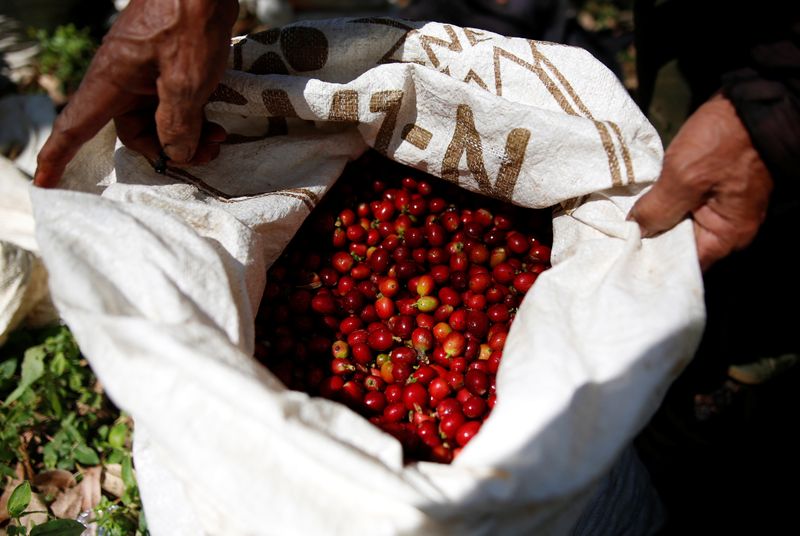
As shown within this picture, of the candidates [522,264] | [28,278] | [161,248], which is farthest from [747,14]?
[28,278]

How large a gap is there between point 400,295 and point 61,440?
168 centimetres

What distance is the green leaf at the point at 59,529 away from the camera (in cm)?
208

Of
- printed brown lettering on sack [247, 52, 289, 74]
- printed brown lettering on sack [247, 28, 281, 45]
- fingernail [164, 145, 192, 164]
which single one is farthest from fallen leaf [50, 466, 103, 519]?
printed brown lettering on sack [247, 28, 281, 45]

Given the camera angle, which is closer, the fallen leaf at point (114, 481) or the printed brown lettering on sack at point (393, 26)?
the printed brown lettering on sack at point (393, 26)

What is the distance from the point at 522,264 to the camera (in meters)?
2.55

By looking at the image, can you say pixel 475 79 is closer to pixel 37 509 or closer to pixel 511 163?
pixel 511 163

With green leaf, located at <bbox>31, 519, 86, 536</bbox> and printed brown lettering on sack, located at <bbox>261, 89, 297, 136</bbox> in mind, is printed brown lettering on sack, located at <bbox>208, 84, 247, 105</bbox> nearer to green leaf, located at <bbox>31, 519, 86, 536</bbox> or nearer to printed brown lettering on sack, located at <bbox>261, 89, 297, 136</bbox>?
printed brown lettering on sack, located at <bbox>261, 89, 297, 136</bbox>

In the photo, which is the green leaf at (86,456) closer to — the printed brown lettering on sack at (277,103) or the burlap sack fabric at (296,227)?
the burlap sack fabric at (296,227)

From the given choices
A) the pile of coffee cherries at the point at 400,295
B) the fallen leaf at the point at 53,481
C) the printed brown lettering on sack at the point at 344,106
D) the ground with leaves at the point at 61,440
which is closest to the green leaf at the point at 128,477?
the ground with leaves at the point at 61,440

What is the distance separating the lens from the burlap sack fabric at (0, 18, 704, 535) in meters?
1.41

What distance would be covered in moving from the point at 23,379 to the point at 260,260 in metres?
1.50

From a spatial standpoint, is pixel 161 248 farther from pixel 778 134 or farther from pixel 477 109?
pixel 778 134

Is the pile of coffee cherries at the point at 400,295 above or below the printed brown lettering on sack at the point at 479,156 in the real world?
below

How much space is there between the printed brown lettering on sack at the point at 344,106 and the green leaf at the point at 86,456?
181cm
